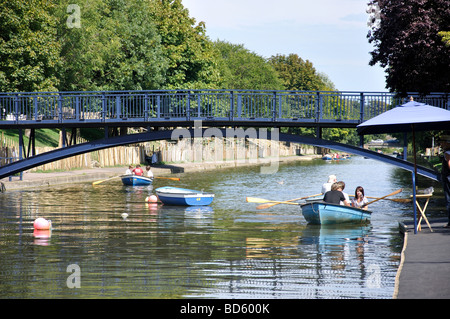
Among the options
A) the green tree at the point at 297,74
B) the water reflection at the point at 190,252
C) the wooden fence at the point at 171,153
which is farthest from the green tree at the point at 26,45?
the green tree at the point at 297,74

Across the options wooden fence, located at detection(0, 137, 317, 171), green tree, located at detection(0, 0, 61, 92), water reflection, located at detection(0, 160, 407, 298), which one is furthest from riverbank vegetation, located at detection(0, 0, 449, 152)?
water reflection, located at detection(0, 160, 407, 298)

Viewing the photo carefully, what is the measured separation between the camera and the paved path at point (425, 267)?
389 inches

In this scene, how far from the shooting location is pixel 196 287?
12.6m

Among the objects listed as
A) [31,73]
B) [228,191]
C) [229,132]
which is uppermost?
[31,73]

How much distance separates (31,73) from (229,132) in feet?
49.4

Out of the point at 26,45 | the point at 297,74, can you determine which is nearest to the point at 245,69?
the point at 297,74

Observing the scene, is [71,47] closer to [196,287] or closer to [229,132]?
[229,132]

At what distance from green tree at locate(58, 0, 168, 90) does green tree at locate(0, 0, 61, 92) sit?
332cm

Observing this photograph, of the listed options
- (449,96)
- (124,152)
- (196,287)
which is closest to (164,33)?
(124,152)

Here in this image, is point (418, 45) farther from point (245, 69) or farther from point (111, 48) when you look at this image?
point (245, 69)

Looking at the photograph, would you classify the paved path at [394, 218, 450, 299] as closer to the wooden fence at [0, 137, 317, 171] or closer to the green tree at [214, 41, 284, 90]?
the wooden fence at [0, 137, 317, 171]

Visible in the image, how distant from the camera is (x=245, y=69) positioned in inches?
3553

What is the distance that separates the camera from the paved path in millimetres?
9883

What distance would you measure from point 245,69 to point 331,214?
69.8 m
